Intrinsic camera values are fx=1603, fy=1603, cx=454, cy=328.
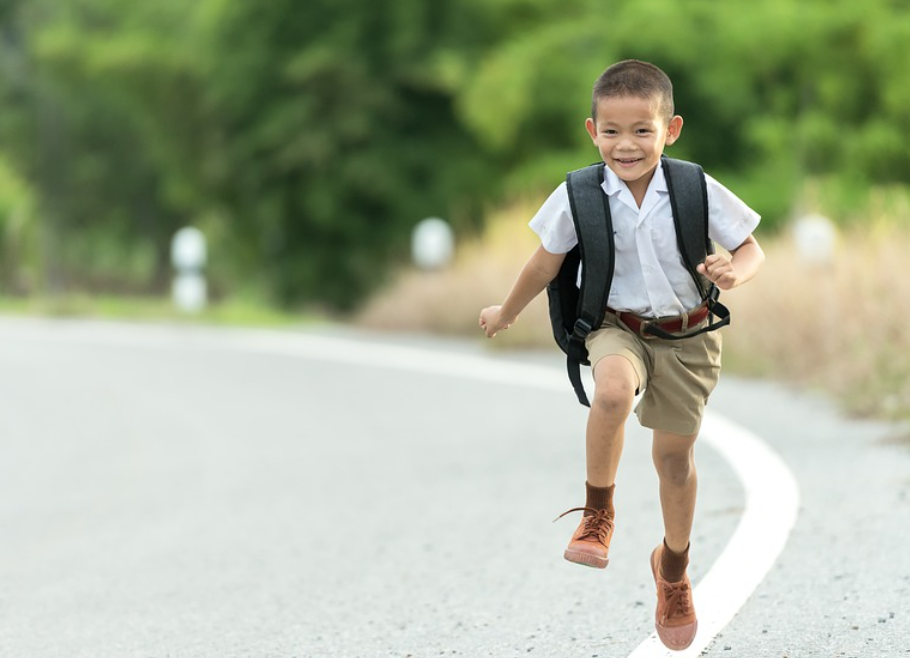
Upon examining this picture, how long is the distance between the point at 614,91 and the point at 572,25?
20.8 meters

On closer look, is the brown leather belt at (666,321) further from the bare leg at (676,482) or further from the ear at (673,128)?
the ear at (673,128)

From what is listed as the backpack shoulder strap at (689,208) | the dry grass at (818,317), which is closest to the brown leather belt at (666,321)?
the backpack shoulder strap at (689,208)

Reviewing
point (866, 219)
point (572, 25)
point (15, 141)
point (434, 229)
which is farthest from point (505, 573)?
point (15, 141)

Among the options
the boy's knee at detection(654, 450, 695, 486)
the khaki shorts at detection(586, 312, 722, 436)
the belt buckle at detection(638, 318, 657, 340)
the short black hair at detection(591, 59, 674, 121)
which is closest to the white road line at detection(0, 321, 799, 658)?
the boy's knee at detection(654, 450, 695, 486)

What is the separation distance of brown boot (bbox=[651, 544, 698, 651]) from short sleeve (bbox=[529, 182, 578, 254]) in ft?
2.96

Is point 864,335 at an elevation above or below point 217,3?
below

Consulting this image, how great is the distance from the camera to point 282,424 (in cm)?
1062

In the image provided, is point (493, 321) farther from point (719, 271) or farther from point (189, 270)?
point (189, 270)

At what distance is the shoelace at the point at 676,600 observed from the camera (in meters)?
4.05

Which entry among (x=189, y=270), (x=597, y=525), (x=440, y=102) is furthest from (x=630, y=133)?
(x=440, y=102)

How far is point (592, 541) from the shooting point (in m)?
4.00

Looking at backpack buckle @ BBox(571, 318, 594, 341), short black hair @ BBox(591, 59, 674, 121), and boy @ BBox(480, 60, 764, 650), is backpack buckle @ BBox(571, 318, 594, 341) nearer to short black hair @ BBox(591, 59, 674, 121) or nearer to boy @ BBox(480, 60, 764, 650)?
boy @ BBox(480, 60, 764, 650)

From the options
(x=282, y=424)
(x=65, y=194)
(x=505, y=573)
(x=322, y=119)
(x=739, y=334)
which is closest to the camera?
(x=505, y=573)

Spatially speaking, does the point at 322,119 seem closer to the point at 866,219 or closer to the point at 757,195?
the point at 757,195
